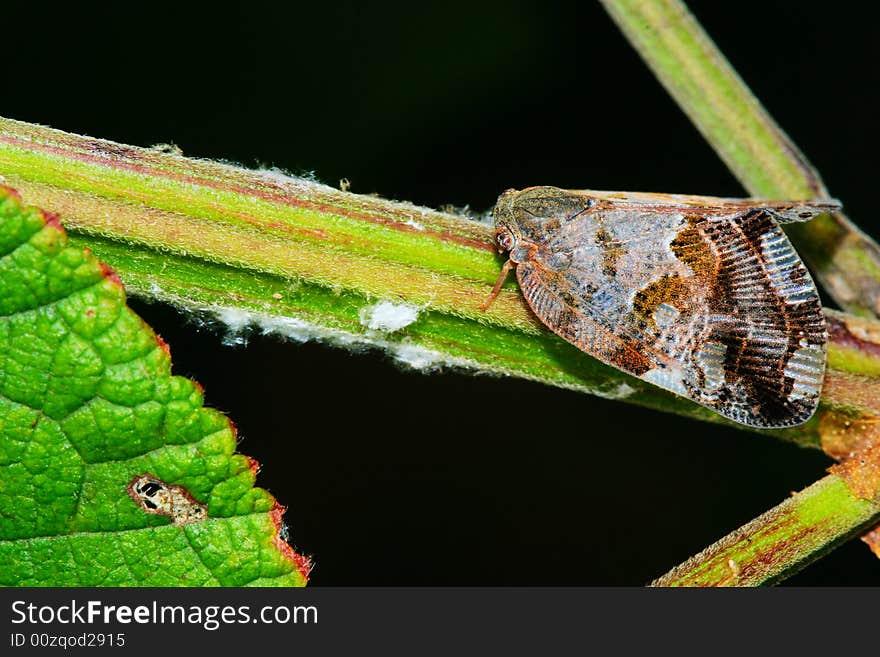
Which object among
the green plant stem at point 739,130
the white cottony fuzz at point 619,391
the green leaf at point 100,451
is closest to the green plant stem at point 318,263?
the white cottony fuzz at point 619,391

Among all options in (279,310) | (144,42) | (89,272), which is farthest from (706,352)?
(144,42)

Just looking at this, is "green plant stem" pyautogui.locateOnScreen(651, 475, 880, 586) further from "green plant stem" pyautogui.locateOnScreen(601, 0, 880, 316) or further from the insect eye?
the insect eye

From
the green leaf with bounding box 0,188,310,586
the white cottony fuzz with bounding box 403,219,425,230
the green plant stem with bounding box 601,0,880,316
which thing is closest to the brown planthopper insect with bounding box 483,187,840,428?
the green plant stem with bounding box 601,0,880,316

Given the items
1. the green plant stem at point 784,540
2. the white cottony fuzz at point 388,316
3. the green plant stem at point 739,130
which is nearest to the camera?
the green plant stem at point 784,540

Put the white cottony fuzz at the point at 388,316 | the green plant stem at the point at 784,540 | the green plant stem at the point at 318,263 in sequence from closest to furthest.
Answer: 1. the green plant stem at the point at 784,540
2. the green plant stem at the point at 318,263
3. the white cottony fuzz at the point at 388,316

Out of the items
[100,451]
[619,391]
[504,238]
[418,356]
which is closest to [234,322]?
[418,356]

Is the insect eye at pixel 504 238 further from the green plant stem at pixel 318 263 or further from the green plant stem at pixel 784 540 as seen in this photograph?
the green plant stem at pixel 784 540

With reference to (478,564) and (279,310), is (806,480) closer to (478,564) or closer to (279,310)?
(478,564)
